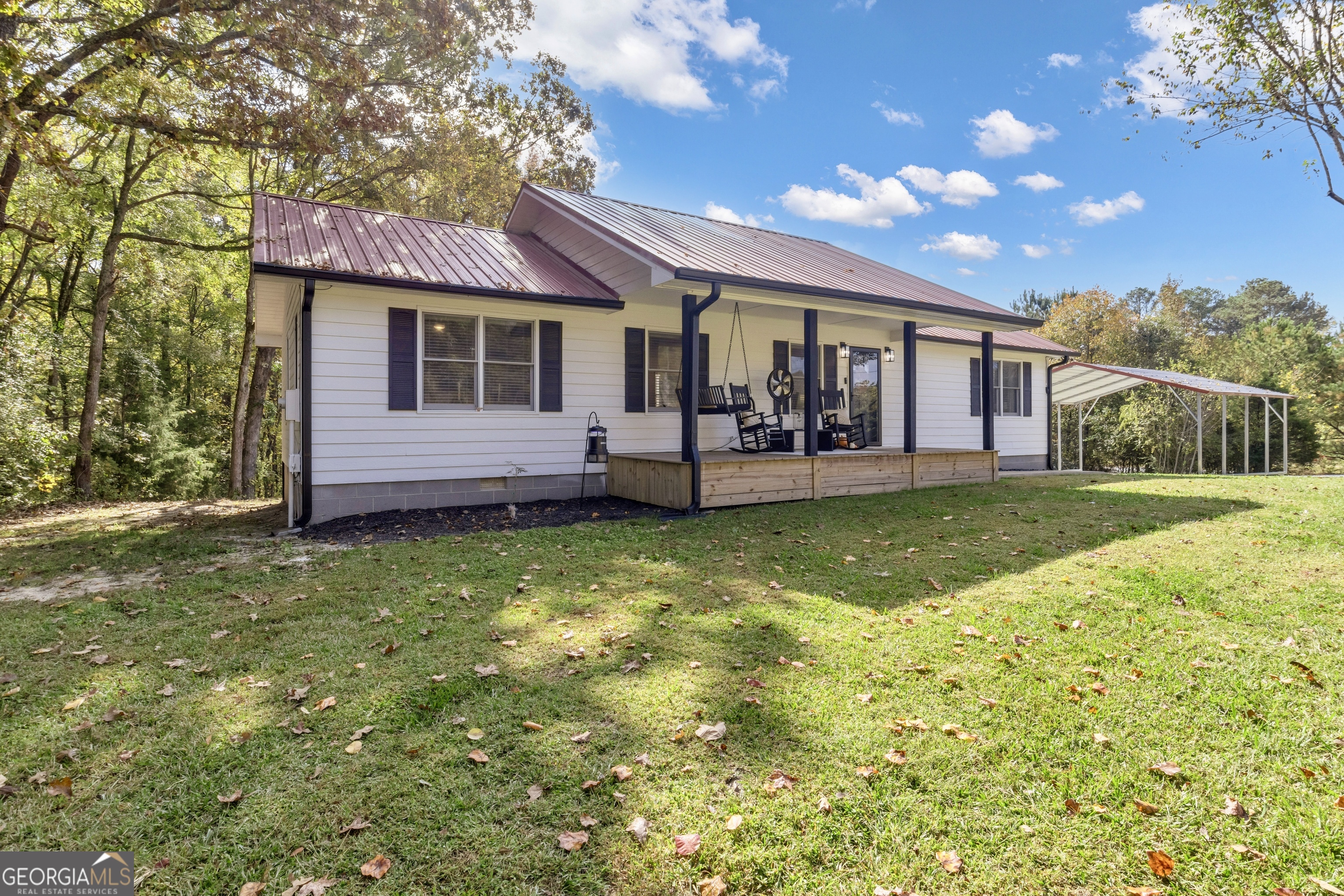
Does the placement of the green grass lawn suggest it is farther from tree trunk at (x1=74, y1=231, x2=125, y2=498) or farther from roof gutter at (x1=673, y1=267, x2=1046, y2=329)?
tree trunk at (x1=74, y1=231, x2=125, y2=498)

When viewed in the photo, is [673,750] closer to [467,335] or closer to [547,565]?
[547,565]

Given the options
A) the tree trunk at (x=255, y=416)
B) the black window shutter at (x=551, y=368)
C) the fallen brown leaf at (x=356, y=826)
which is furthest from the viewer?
the tree trunk at (x=255, y=416)

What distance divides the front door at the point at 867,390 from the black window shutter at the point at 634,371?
4.73 metres

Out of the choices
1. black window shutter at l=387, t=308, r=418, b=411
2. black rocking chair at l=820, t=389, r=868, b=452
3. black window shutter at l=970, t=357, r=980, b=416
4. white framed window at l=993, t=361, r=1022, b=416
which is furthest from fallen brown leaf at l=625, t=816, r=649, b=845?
white framed window at l=993, t=361, r=1022, b=416

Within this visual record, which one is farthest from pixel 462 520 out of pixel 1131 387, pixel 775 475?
pixel 1131 387

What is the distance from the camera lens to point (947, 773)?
2.32 metres

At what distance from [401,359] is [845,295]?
19.6 feet

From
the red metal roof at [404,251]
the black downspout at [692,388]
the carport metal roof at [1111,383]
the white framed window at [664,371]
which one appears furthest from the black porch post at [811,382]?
the carport metal roof at [1111,383]

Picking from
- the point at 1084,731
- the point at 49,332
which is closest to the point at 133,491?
the point at 49,332

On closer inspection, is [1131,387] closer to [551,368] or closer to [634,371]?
[634,371]

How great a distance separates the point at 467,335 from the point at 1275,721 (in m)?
8.22

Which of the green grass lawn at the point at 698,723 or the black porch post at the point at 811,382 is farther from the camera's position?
the black porch post at the point at 811,382

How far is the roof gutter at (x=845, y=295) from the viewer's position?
7293 millimetres
